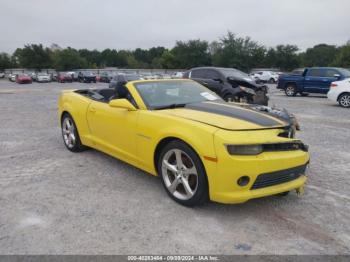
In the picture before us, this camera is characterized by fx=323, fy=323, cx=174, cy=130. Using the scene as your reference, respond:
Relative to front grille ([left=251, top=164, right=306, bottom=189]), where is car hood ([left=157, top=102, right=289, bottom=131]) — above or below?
above

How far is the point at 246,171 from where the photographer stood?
311 centimetres

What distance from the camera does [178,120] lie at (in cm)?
358

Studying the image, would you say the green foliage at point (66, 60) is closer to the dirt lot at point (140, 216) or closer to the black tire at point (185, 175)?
the dirt lot at point (140, 216)

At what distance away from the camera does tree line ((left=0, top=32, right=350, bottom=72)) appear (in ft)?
176

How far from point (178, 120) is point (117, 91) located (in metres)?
1.81

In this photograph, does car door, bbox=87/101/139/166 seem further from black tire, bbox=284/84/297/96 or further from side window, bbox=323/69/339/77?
black tire, bbox=284/84/297/96

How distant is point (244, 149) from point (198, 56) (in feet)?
208

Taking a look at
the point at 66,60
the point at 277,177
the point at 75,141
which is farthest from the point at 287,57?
the point at 277,177

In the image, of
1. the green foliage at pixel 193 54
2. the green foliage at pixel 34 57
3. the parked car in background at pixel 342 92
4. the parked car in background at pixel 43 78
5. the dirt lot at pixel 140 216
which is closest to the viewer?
the dirt lot at pixel 140 216

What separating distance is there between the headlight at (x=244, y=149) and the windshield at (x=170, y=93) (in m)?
1.38

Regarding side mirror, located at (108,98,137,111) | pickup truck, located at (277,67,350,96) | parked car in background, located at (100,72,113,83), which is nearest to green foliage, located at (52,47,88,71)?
parked car in background, located at (100,72,113,83)

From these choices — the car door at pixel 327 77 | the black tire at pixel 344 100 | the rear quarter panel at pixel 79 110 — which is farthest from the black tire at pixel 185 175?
the car door at pixel 327 77

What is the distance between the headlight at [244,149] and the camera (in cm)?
313

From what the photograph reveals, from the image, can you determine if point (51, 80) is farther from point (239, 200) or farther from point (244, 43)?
point (239, 200)
